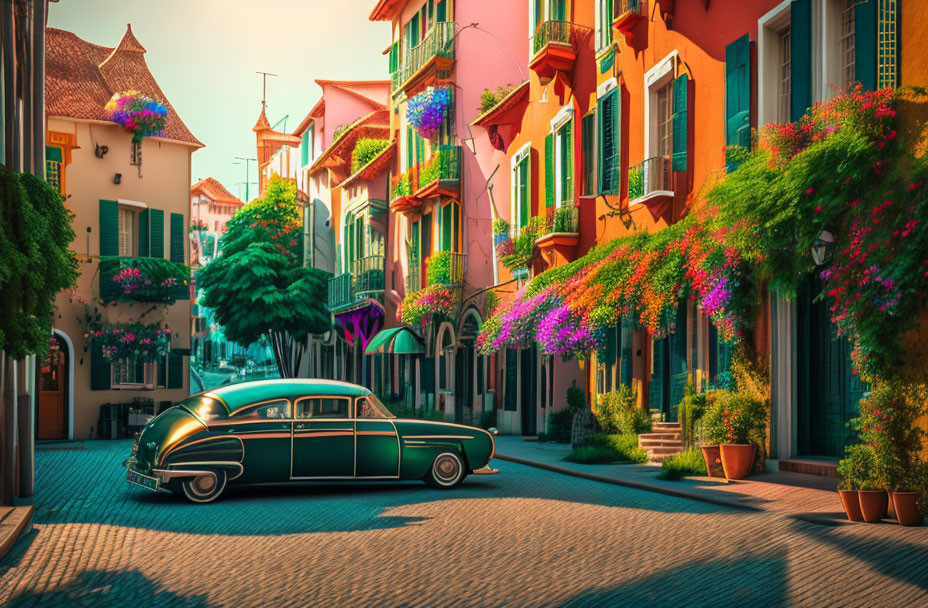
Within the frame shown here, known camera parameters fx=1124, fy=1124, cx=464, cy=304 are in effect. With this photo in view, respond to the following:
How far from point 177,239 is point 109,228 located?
→ 8.08 ft

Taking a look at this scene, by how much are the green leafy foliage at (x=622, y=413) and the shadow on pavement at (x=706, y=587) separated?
36.0ft

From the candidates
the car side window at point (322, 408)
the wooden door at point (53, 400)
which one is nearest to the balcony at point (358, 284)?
the wooden door at point (53, 400)

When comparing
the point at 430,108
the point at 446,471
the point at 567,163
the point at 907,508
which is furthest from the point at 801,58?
the point at 430,108

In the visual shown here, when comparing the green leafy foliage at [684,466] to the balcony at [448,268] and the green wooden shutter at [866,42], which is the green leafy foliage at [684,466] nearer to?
the green wooden shutter at [866,42]

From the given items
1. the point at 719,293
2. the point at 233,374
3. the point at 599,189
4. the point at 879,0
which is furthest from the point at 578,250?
the point at 233,374

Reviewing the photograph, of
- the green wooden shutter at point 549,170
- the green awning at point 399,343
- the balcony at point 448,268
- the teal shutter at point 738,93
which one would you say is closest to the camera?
the teal shutter at point 738,93

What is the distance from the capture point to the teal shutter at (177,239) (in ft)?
107

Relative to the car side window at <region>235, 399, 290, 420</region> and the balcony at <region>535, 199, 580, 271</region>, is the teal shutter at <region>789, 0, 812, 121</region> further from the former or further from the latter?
the balcony at <region>535, 199, 580, 271</region>

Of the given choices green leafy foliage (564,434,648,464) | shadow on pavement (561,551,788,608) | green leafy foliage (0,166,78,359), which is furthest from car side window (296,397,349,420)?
green leafy foliage (564,434,648,464)

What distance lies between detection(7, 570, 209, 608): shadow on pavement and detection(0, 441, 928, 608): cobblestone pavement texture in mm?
15

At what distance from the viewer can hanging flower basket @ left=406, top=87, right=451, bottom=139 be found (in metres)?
32.9

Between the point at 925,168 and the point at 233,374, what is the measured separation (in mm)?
74945

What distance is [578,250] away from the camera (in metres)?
22.9

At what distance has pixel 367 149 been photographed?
42.1 m
